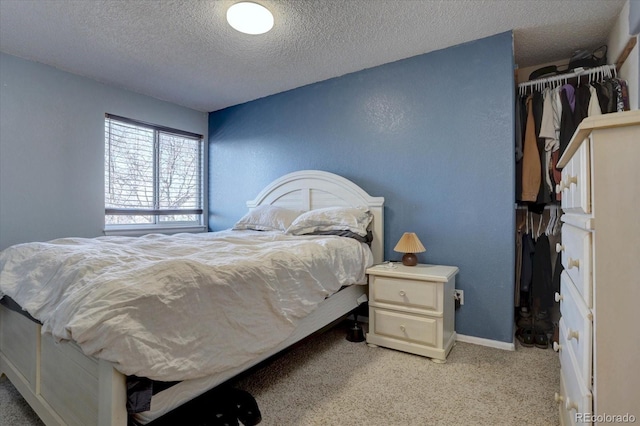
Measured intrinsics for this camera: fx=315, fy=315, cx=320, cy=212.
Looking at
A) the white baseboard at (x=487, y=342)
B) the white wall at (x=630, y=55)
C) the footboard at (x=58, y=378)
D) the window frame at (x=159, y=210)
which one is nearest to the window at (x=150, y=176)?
the window frame at (x=159, y=210)

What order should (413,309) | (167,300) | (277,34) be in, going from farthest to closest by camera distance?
(277,34)
(413,309)
(167,300)

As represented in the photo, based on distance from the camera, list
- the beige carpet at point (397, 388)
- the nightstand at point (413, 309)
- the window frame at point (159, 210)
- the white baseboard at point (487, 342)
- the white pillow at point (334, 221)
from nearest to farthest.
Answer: the beige carpet at point (397, 388) → the nightstand at point (413, 309) → the white baseboard at point (487, 342) → the white pillow at point (334, 221) → the window frame at point (159, 210)

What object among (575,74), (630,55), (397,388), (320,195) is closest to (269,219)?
(320,195)

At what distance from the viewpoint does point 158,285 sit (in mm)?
1072

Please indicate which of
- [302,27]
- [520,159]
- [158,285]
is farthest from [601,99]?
[158,285]

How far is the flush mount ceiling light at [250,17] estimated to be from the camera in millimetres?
1941

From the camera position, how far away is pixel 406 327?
216 centimetres

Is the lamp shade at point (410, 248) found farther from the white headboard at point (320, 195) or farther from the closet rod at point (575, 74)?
the closet rod at point (575, 74)

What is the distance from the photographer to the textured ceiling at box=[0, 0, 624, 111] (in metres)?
2.03

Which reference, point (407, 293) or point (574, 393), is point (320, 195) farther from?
point (574, 393)

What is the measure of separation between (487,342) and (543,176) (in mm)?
1312

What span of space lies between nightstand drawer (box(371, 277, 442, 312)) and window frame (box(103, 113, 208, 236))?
2628mm

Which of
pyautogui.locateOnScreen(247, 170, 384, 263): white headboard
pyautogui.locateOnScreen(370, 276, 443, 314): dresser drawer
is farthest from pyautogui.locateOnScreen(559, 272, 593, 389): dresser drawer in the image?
pyautogui.locateOnScreen(247, 170, 384, 263): white headboard

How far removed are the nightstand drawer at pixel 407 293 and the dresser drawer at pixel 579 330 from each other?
2.81 feet
